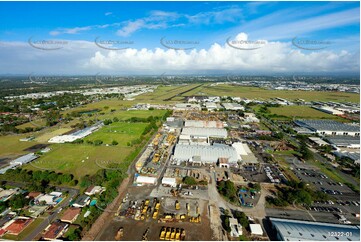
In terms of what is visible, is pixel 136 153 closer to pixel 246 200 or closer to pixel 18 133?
pixel 246 200

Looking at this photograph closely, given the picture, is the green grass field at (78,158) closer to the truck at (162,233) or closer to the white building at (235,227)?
the truck at (162,233)

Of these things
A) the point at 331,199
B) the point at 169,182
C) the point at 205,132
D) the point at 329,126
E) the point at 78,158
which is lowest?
the point at 331,199

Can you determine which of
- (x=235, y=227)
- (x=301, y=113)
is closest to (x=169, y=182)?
(x=235, y=227)

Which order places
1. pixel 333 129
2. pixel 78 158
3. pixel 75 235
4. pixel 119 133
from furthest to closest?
1. pixel 333 129
2. pixel 119 133
3. pixel 78 158
4. pixel 75 235

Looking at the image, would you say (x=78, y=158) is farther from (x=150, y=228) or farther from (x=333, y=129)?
(x=333, y=129)

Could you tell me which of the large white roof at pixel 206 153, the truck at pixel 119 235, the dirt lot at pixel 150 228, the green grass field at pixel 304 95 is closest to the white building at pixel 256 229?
the dirt lot at pixel 150 228

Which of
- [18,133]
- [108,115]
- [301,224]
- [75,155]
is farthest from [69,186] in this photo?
[108,115]
